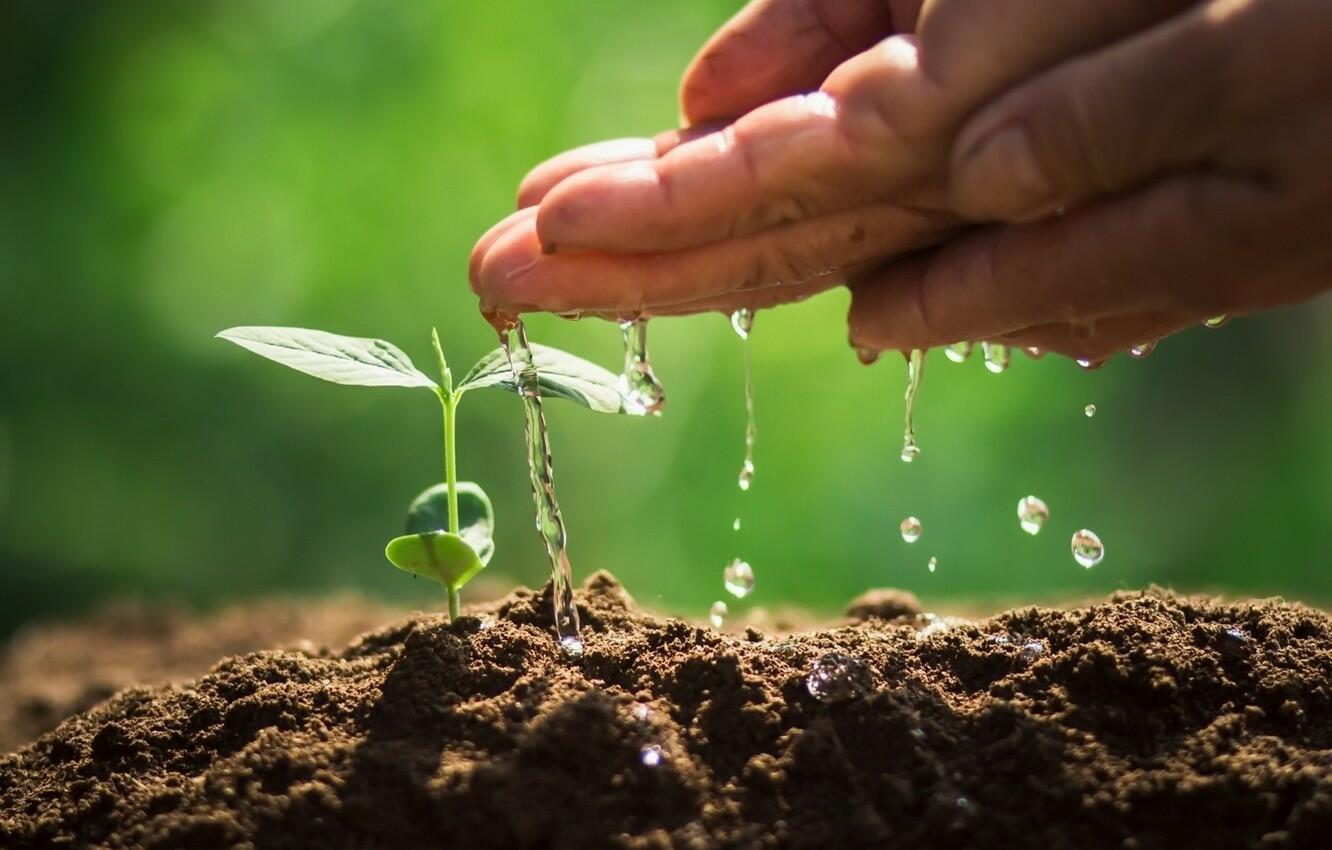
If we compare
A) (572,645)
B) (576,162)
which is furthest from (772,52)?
(572,645)

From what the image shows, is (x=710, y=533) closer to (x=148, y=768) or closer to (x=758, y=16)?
(x=758, y=16)

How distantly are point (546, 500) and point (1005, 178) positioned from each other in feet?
1.90

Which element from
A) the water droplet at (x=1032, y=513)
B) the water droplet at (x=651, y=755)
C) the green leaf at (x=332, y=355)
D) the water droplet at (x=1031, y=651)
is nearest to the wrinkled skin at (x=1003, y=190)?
the green leaf at (x=332, y=355)

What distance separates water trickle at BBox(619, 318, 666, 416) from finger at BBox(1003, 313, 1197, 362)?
0.45m

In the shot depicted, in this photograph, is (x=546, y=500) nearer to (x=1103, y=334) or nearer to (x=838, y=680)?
(x=838, y=680)

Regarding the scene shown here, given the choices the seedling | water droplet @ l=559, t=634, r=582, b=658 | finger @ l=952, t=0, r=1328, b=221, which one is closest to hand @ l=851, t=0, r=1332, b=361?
finger @ l=952, t=0, r=1328, b=221

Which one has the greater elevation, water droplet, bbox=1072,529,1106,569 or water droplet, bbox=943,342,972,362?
water droplet, bbox=943,342,972,362

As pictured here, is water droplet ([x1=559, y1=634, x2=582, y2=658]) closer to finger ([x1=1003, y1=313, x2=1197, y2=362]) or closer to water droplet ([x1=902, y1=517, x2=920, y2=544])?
water droplet ([x1=902, y1=517, x2=920, y2=544])

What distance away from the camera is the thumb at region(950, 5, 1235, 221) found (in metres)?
0.86

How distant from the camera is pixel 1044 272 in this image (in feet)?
3.45

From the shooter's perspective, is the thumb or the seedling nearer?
the thumb

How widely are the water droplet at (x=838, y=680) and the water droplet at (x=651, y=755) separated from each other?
0.52ft

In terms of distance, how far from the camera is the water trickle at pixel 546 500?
1.14m

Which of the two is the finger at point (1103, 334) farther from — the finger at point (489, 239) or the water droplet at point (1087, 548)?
the finger at point (489, 239)
